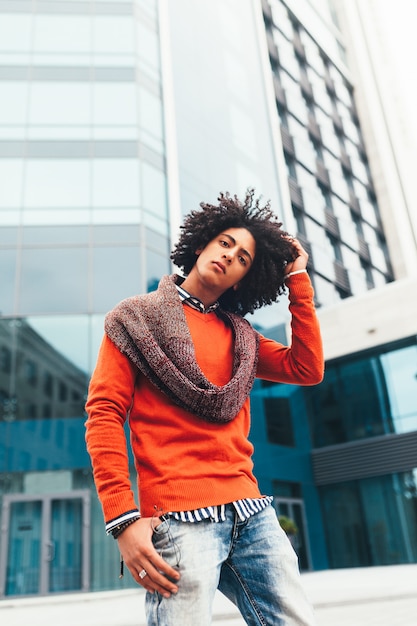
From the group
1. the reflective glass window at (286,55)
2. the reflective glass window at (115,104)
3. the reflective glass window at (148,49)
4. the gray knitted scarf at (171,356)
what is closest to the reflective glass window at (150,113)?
the reflective glass window at (115,104)

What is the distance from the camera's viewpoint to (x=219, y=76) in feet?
64.8

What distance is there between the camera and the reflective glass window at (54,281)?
14516 millimetres

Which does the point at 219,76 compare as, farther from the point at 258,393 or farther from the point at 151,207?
the point at 258,393

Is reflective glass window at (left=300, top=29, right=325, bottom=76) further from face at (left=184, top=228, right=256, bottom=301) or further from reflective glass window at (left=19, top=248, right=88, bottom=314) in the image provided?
face at (left=184, top=228, right=256, bottom=301)

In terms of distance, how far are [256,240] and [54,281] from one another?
13.0 metres

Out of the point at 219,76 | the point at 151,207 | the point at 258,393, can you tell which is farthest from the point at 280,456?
the point at 219,76

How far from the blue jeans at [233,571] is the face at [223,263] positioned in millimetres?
856

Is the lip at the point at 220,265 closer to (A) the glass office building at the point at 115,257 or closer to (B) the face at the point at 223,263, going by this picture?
(B) the face at the point at 223,263

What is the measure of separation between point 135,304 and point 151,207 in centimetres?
1397

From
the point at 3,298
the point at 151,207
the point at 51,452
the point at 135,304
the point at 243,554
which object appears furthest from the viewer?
the point at 151,207

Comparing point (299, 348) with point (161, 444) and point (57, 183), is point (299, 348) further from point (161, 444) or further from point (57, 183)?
point (57, 183)

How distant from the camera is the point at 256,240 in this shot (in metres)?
2.45

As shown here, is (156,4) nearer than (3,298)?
No

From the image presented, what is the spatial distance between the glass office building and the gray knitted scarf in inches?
478
